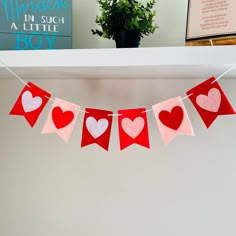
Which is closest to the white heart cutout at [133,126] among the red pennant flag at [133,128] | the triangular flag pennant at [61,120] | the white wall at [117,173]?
the red pennant flag at [133,128]

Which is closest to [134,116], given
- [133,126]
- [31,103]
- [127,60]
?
[133,126]

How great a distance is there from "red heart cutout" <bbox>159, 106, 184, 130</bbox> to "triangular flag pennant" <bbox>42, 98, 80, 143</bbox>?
0.72ft

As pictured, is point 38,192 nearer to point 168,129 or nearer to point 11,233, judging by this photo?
point 11,233

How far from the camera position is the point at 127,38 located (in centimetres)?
90

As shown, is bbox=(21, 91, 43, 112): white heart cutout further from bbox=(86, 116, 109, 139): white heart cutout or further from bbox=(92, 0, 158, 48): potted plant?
bbox=(92, 0, 158, 48): potted plant

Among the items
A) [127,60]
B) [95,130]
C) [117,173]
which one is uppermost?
[127,60]

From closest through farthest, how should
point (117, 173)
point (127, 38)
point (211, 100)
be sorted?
point (211, 100)
point (127, 38)
point (117, 173)

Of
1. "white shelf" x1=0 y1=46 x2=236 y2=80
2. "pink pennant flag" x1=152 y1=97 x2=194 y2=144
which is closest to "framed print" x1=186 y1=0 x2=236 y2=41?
"white shelf" x1=0 y1=46 x2=236 y2=80

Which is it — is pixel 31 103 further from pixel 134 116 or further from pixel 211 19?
pixel 211 19

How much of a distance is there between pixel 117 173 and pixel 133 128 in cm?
28

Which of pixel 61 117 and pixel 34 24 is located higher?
pixel 34 24

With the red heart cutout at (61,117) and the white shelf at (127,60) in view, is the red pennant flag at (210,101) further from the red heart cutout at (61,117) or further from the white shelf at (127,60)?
the red heart cutout at (61,117)

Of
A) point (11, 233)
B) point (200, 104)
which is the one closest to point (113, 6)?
point (200, 104)

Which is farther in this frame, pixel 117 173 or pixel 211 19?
pixel 117 173
